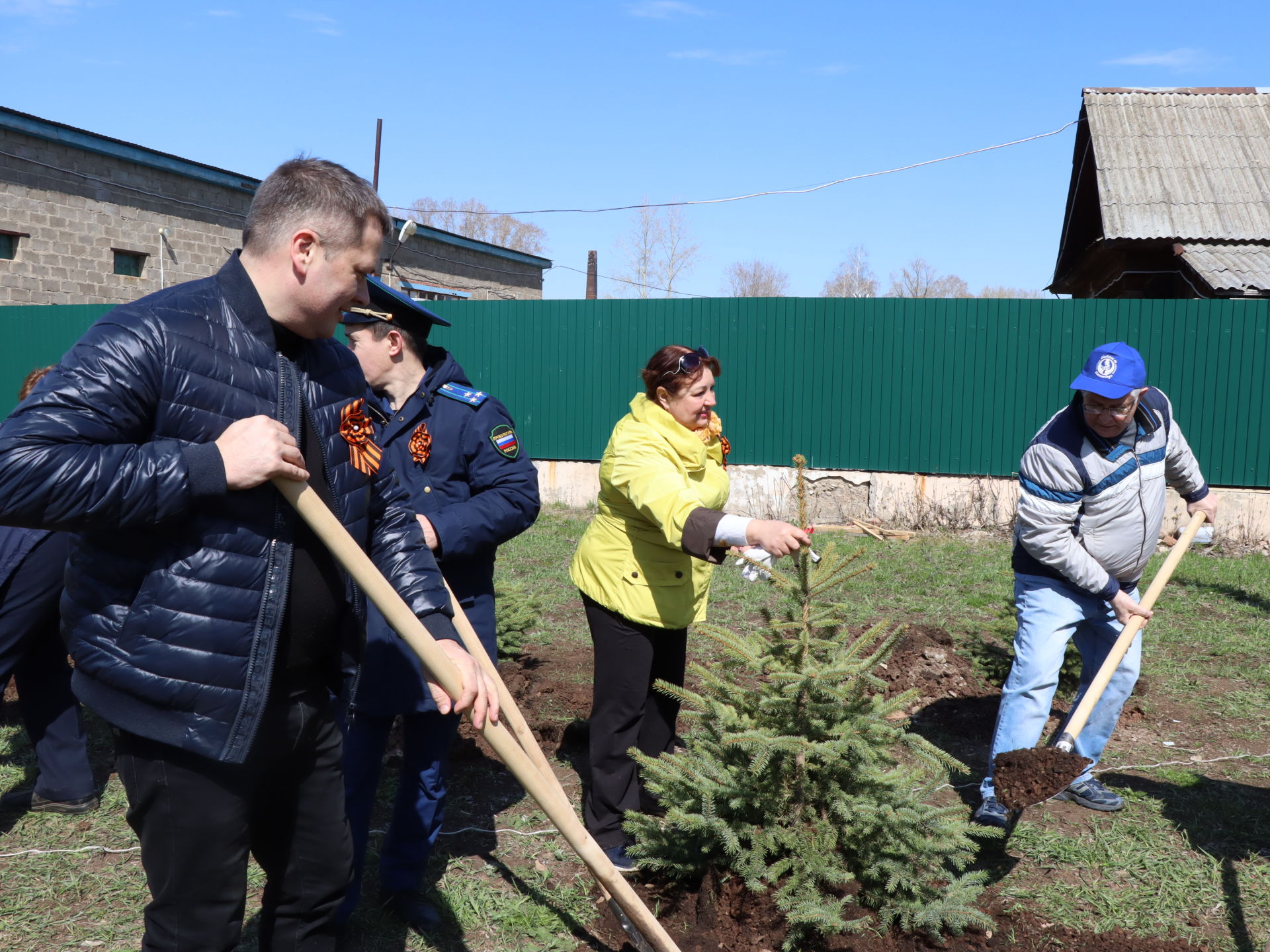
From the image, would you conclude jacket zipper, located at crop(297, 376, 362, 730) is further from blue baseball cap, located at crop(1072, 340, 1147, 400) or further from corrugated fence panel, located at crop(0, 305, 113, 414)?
corrugated fence panel, located at crop(0, 305, 113, 414)

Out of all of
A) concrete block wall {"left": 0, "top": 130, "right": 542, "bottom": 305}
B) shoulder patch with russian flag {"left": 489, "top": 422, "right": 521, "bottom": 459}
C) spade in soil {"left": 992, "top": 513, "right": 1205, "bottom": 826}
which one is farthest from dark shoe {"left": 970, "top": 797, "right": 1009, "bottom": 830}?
concrete block wall {"left": 0, "top": 130, "right": 542, "bottom": 305}

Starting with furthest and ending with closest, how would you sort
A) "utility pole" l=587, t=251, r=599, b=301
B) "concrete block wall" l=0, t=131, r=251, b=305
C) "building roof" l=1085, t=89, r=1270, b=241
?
"utility pole" l=587, t=251, r=599, b=301 → "concrete block wall" l=0, t=131, r=251, b=305 → "building roof" l=1085, t=89, r=1270, b=241

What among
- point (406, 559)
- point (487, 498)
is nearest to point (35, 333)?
point (487, 498)

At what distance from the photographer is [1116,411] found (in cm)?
354

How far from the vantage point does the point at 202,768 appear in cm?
189

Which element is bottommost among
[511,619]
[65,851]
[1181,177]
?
[65,851]

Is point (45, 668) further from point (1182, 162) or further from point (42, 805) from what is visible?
point (1182, 162)

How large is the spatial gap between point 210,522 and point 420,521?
1196 mm

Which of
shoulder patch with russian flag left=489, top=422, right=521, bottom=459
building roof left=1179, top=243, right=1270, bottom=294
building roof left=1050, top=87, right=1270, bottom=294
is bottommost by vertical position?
shoulder patch with russian flag left=489, top=422, right=521, bottom=459

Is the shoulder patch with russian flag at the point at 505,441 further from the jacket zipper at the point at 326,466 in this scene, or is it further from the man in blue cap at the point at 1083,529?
the man in blue cap at the point at 1083,529

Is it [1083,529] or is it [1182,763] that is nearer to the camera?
[1083,529]

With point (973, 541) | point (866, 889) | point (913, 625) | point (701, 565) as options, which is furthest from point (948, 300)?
point (866, 889)

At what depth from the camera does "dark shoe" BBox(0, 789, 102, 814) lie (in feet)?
12.6

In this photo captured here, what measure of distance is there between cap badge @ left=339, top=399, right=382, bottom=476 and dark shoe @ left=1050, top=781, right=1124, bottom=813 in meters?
3.21
